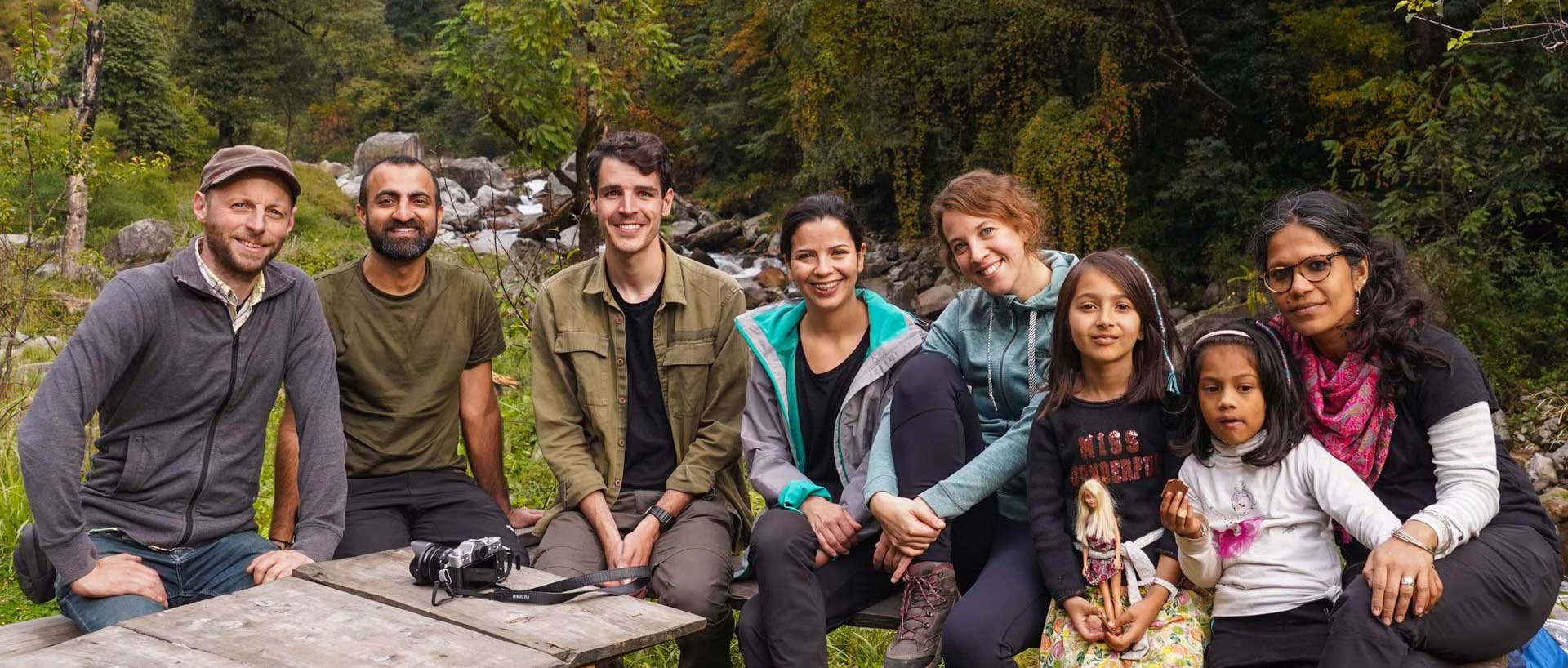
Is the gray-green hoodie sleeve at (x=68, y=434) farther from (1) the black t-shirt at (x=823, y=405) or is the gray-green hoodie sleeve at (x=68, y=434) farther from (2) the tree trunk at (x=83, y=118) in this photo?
(2) the tree trunk at (x=83, y=118)

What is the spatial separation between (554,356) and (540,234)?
6.96 m

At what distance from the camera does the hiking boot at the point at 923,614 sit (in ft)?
9.28

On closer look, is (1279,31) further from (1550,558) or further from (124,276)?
(124,276)

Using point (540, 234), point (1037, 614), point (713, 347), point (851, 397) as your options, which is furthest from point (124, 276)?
point (540, 234)

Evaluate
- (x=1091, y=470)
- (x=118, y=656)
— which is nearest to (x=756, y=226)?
(x=1091, y=470)

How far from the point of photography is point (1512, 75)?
860 centimetres

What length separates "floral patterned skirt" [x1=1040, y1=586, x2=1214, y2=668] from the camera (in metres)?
2.63

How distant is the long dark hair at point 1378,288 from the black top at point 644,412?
1842mm

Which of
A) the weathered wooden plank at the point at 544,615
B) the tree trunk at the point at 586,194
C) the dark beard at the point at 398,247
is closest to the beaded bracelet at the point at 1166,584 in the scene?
the weathered wooden plank at the point at 544,615

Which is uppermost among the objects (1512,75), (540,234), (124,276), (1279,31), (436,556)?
(1279,31)

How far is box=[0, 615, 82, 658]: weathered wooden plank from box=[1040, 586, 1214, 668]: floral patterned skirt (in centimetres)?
240

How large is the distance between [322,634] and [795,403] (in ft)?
4.83

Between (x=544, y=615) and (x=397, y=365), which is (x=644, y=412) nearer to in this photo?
(x=397, y=365)

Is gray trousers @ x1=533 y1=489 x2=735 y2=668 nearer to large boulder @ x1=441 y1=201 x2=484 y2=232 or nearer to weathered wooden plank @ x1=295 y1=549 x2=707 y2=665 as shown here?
weathered wooden plank @ x1=295 y1=549 x2=707 y2=665
